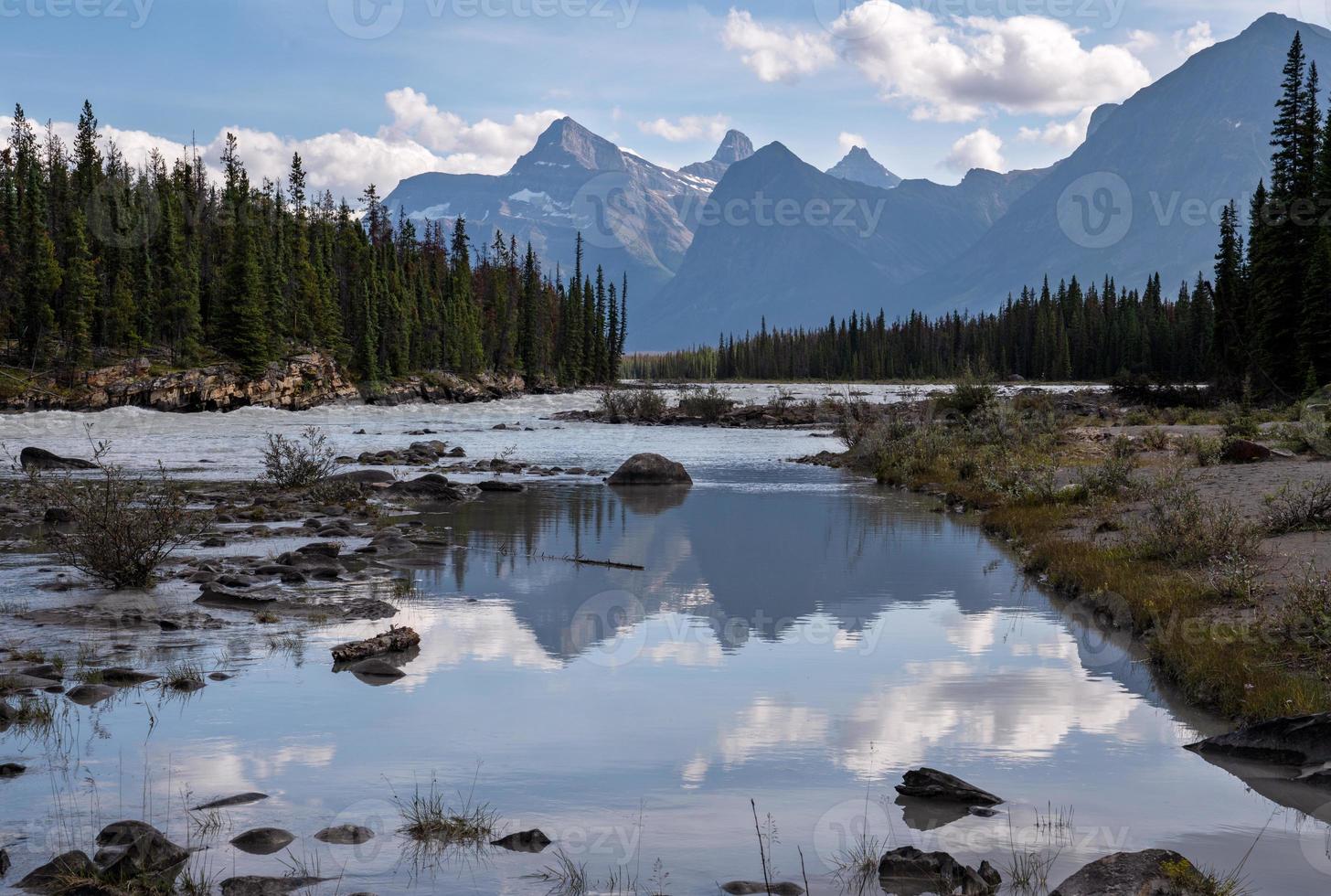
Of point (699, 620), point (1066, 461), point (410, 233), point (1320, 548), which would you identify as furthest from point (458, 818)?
point (410, 233)

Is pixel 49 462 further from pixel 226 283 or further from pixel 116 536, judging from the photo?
pixel 226 283

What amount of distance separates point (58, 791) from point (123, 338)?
8481cm

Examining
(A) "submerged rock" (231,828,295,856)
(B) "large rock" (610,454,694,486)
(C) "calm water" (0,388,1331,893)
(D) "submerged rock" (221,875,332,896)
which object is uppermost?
(B) "large rock" (610,454,694,486)

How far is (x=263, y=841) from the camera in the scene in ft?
22.0

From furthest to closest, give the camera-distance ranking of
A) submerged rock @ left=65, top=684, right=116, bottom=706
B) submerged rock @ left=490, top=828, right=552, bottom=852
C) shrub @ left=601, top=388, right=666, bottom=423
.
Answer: shrub @ left=601, top=388, right=666, bottom=423 → submerged rock @ left=65, top=684, right=116, bottom=706 → submerged rock @ left=490, top=828, right=552, bottom=852

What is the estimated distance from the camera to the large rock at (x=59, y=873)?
231 inches

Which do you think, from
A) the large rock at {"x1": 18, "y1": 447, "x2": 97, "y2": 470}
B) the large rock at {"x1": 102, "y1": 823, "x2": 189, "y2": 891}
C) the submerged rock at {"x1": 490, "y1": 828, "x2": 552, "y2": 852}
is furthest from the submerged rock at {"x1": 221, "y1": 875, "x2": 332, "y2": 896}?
the large rock at {"x1": 18, "y1": 447, "x2": 97, "y2": 470}

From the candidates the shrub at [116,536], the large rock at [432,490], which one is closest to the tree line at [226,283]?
the large rock at [432,490]

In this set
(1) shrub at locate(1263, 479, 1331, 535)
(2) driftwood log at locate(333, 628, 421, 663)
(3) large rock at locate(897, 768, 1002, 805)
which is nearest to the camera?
(3) large rock at locate(897, 768, 1002, 805)

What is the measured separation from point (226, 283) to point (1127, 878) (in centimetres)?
9315

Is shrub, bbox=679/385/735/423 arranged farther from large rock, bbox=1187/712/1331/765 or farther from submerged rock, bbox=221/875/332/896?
submerged rock, bbox=221/875/332/896

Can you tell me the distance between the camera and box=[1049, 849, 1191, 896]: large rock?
5.79 m

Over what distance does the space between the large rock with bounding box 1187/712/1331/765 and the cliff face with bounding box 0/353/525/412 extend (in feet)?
199

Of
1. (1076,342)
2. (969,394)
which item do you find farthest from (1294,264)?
(1076,342)
